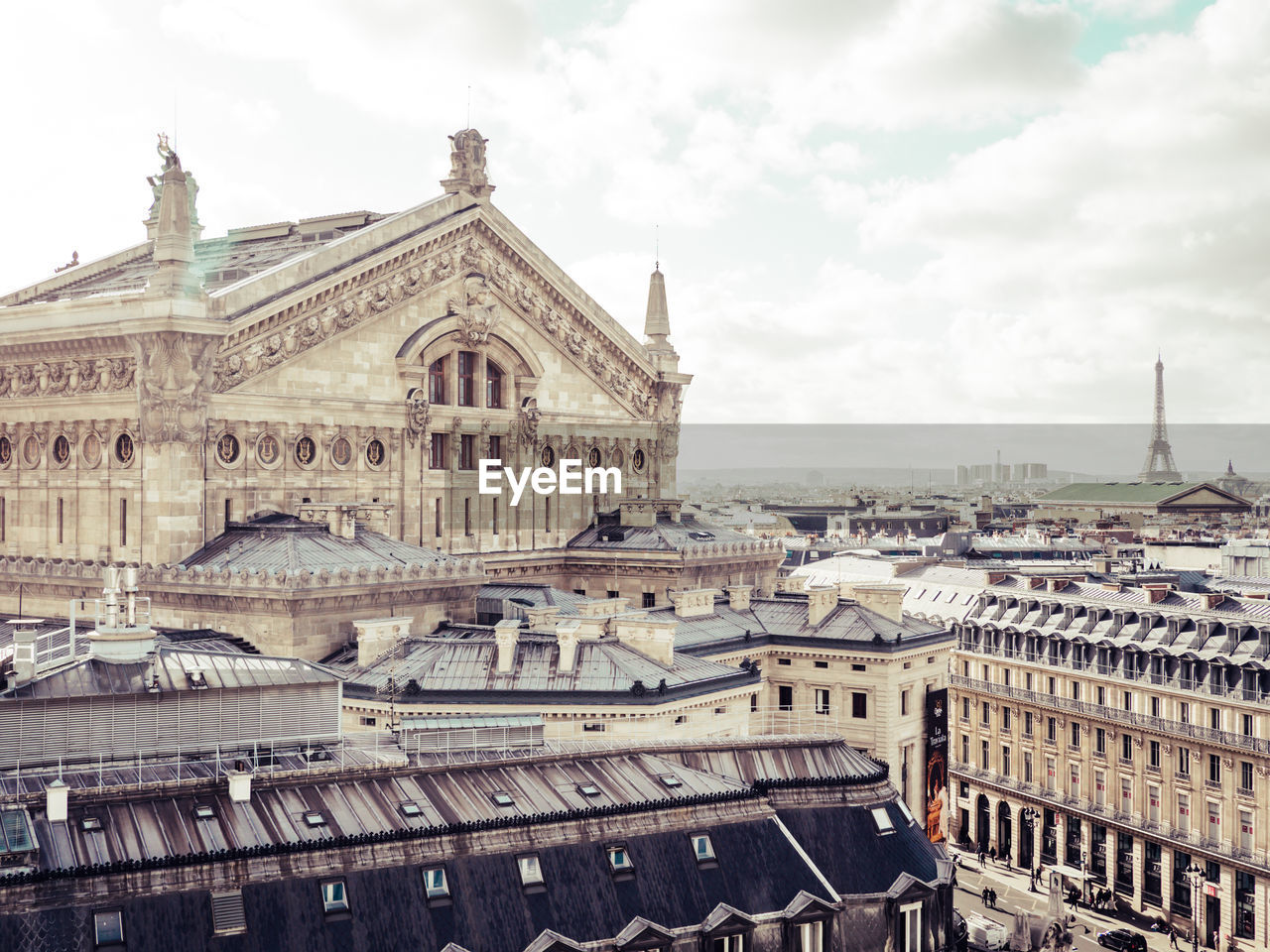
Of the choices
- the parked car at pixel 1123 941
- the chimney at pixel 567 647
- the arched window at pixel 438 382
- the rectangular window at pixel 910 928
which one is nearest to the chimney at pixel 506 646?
the chimney at pixel 567 647

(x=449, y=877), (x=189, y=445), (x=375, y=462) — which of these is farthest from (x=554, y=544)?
(x=449, y=877)

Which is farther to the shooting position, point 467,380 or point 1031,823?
point 1031,823

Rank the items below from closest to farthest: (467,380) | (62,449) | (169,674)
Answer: (169,674)
(62,449)
(467,380)

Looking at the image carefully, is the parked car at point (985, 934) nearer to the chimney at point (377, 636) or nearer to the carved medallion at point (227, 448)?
the chimney at point (377, 636)

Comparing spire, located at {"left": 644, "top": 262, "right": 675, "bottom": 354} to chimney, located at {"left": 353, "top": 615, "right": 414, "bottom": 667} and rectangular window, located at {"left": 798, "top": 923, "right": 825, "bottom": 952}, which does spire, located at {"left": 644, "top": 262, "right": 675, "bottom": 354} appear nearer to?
chimney, located at {"left": 353, "top": 615, "right": 414, "bottom": 667}

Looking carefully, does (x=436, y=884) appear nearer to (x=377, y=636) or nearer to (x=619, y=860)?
(x=619, y=860)

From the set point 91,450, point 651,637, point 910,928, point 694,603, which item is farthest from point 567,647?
point 91,450
